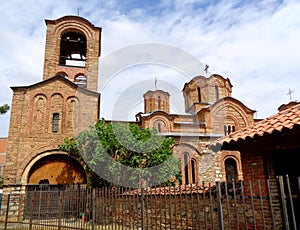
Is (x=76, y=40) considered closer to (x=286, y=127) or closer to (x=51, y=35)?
(x=51, y=35)

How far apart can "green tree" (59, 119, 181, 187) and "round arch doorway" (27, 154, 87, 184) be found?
1.37 meters

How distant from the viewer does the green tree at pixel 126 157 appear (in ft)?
36.0

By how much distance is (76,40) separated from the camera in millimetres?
17328

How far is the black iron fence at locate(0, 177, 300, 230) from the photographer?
368 centimetres

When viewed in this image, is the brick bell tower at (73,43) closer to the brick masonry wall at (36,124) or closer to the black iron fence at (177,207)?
the brick masonry wall at (36,124)

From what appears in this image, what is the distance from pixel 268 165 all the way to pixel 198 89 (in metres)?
17.3

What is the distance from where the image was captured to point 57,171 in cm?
1300

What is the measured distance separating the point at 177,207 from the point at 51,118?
32.9ft

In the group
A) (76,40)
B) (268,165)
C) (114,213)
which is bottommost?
(114,213)

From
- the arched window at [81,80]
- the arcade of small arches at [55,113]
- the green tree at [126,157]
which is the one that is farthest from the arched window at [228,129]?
the arcade of small arches at [55,113]

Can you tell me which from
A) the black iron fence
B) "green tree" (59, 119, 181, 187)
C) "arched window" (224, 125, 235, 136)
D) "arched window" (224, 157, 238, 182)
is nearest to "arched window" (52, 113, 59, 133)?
"green tree" (59, 119, 181, 187)

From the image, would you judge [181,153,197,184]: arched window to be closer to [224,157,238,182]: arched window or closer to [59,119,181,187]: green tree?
[224,157,238,182]: arched window

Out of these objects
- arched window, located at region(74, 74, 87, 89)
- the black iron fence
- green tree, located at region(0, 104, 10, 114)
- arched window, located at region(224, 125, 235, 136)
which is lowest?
the black iron fence

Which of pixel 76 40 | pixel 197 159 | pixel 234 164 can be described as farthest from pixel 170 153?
pixel 76 40
